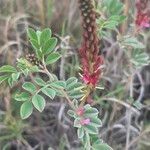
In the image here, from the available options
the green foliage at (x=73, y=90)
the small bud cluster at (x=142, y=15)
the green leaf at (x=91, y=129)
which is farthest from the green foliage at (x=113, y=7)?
the green leaf at (x=91, y=129)

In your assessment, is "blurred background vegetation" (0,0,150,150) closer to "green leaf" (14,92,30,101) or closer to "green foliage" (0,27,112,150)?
"green foliage" (0,27,112,150)

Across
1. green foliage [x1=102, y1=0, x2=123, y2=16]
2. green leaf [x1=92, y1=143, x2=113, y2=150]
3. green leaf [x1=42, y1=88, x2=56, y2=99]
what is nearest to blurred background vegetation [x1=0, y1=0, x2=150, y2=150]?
green foliage [x1=102, y1=0, x2=123, y2=16]

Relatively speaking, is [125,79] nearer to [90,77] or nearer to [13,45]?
[13,45]

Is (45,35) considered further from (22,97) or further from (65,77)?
(65,77)

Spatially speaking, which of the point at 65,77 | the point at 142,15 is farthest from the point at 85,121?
the point at 65,77

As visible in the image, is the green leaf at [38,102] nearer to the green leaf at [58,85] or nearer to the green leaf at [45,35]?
the green leaf at [58,85]

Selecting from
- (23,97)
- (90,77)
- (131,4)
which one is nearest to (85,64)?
(90,77)
